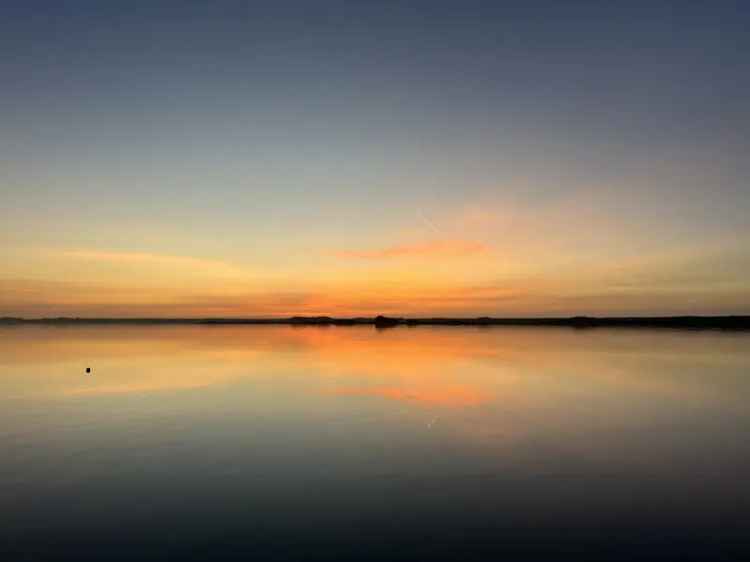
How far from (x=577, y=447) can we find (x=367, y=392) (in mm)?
17097

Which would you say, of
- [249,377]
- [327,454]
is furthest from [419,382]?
[327,454]

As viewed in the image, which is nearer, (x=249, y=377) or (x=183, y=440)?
(x=183, y=440)

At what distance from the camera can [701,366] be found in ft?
174

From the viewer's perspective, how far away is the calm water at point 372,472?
39.3 feet

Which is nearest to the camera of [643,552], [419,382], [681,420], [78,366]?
[643,552]

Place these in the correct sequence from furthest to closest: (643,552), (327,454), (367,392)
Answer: (367,392) → (327,454) → (643,552)

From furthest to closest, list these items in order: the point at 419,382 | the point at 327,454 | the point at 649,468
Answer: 1. the point at 419,382
2. the point at 327,454
3. the point at 649,468

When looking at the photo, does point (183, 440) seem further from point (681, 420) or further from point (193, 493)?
point (681, 420)

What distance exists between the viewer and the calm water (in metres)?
12.0

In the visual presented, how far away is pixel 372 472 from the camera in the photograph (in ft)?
57.0

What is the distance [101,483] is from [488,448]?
44.2ft

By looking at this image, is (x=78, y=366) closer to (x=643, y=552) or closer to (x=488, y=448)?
(x=488, y=448)

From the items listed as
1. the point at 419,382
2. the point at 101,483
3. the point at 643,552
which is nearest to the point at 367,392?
the point at 419,382

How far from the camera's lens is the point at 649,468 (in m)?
18.0
